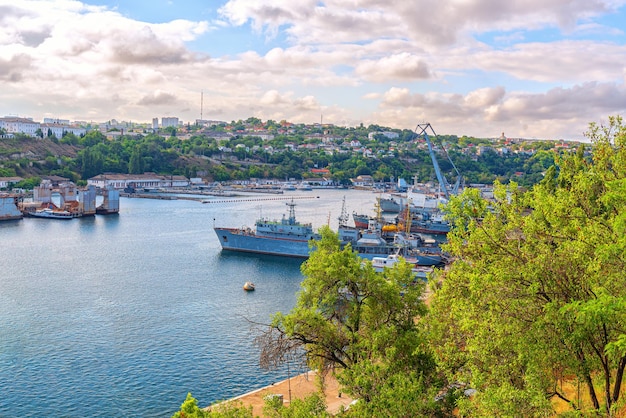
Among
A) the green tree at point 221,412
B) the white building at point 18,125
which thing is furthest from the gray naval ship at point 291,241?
the white building at point 18,125

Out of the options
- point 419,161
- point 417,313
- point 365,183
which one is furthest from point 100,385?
point 419,161

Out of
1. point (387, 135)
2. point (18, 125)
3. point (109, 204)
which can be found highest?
point (387, 135)

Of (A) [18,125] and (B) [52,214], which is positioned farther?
(A) [18,125]

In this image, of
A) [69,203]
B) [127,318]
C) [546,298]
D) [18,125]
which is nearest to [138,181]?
[69,203]

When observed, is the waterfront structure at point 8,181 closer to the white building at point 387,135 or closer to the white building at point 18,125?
the white building at point 18,125

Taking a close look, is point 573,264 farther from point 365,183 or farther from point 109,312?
point 365,183

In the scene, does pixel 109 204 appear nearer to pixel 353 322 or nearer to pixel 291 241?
pixel 291 241

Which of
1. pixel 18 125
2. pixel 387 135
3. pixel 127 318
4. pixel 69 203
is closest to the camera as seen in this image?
pixel 127 318

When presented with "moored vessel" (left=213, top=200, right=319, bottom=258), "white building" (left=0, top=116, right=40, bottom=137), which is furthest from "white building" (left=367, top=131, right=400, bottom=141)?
"moored vessel" (left=213, top=200, right=319, bottom=258)
